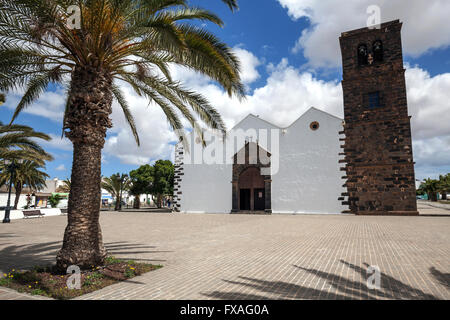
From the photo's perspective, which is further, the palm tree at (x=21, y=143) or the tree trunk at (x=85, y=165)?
the palm tree at (x=21, y=143)

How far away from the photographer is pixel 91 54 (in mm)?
5207

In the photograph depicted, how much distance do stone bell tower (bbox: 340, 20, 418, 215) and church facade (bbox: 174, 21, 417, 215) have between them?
0.06 metres

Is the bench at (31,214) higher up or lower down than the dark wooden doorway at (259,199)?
lower down

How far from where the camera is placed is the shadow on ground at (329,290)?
3.81m

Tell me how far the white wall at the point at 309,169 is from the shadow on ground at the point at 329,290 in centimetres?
1592

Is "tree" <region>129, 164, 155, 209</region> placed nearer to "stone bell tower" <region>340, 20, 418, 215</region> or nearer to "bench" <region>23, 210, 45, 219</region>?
"bench" <region>23, 210, 45, 219</region>

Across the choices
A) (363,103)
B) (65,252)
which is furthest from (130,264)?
(363,103)

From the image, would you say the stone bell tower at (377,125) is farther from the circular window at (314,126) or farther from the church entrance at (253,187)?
the church entrance at (253,187)

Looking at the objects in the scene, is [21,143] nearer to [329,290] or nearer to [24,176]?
[329,290]

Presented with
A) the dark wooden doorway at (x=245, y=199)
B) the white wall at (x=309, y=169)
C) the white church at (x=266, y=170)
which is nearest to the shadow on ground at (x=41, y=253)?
the white church at (x=266, y=170)

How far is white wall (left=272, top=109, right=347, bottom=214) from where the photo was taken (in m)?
20.2

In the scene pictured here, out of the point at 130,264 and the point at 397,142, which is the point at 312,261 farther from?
the point at 397,142

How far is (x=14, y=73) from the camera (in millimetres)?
6191

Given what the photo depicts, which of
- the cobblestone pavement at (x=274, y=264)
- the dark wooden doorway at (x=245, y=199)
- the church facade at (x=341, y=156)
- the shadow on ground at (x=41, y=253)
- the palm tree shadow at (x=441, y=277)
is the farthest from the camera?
the dark wooden doorway at (x=245, y=199)
